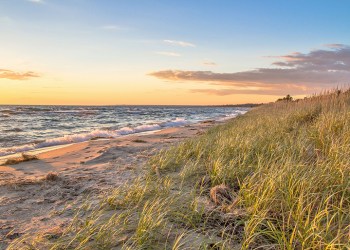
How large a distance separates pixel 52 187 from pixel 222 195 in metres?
3.08

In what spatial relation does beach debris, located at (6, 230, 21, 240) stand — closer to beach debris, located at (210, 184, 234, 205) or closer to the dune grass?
the dune grass

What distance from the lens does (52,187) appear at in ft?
17.2

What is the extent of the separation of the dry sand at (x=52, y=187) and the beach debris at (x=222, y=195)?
65.0 inches

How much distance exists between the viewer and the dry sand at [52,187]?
3625 mm

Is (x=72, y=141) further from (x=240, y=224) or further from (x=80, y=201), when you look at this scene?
(x=240, y=224)

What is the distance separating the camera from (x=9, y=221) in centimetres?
371

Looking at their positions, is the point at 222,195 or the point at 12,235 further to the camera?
the point at 222,195

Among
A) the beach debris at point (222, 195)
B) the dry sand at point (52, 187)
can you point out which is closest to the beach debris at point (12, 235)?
the dry sand at point (52, 187)

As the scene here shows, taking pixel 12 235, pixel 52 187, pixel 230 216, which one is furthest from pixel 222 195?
pixel 52 187

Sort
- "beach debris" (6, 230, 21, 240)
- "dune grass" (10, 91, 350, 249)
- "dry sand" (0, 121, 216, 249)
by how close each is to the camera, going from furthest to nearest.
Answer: "dry sand" (0, 121, 216, 249), "beach debris" (6, 230, 21, 240), "dune grass" (10, 91, 350, 249)

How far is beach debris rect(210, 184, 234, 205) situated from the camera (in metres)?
3.71

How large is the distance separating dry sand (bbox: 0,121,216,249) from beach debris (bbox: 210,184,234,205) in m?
1.65

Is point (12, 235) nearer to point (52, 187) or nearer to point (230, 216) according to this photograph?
point (52, 187)

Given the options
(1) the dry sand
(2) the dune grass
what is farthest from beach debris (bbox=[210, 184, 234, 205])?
(1) the dry sand
